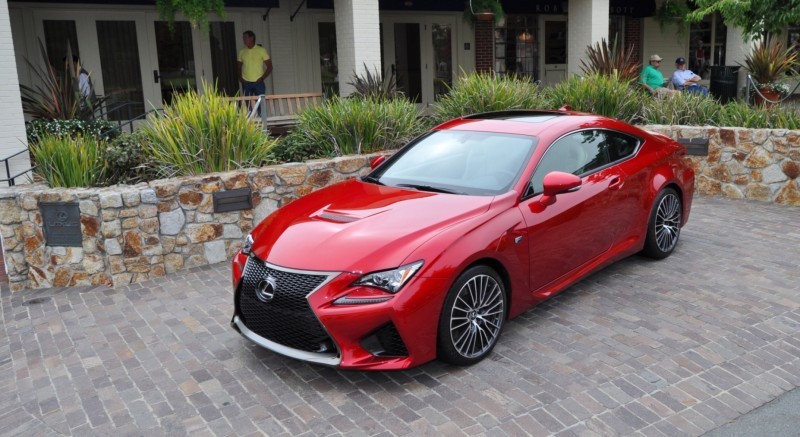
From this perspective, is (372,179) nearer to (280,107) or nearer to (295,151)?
(295,151)

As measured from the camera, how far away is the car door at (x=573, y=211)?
4957 millimetres

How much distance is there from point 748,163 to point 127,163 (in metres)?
7.67

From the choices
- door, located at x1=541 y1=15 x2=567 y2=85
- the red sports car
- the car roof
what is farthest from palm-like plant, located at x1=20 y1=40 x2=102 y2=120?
door, located at x1=541 y1=15 x2=567 y2=85

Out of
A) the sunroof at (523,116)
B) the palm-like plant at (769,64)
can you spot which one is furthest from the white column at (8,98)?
the palm-like plant at (769,64)

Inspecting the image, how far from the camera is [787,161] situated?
8.76 metres

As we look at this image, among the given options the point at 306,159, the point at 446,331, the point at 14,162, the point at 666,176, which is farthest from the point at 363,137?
the point at 14,162

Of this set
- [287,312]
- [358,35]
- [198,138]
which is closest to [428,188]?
[287,312]

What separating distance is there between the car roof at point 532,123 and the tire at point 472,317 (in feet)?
4.68

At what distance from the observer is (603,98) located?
33.9 feet

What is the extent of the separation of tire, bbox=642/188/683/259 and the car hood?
224 cm

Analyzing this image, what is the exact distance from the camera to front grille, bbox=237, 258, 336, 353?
4137 millimetres

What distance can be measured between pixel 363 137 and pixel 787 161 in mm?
5348

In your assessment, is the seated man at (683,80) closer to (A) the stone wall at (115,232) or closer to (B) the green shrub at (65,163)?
(A) the stone wall at (115,232)

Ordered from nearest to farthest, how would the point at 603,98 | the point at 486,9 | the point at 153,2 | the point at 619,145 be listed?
the point at 619,145, the point at 603,98, the point at 153,2, the point at 486,9
